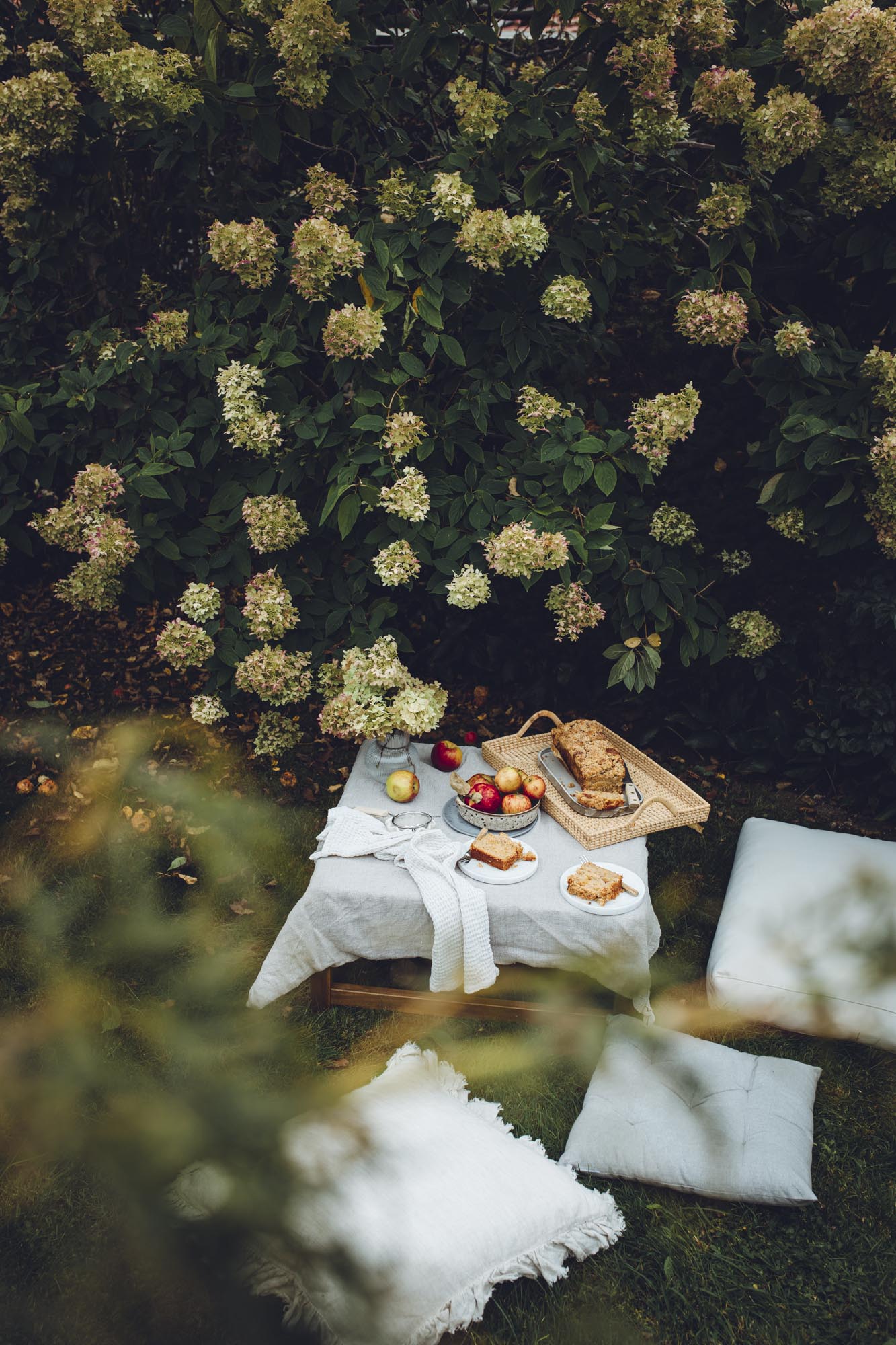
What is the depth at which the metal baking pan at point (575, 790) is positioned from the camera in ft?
9.37

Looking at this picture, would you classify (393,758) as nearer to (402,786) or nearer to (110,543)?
(402,786)

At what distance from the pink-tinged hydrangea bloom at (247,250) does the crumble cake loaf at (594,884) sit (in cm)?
216

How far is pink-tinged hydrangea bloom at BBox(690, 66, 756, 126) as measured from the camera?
8.73 feet

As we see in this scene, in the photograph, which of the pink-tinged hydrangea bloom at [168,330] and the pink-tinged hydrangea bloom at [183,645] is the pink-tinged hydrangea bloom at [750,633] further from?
the pink-tinged hydrangea bloom at [168,330]

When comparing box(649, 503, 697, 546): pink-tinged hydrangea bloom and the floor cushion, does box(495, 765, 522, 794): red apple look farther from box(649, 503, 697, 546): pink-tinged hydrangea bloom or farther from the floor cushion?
the floor cushion

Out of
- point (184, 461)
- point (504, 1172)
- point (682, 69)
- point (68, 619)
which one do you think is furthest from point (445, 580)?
point (68, 619)

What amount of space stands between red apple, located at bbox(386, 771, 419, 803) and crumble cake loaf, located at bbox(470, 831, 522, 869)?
0.34 metres

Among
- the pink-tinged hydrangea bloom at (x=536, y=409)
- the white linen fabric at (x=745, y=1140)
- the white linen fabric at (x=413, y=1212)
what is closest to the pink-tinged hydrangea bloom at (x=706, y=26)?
the pink-tinged hydrangea bloom at (x=536, y=409)

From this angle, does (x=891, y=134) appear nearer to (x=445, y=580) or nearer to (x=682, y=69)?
(x=682, y=69)

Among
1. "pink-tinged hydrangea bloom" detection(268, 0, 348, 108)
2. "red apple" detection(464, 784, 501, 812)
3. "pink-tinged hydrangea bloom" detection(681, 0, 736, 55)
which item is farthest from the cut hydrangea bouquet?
"pink-tinged hydrangea bloom" detection(681, 0, 736, 55)

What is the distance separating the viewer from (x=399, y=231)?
116 inches

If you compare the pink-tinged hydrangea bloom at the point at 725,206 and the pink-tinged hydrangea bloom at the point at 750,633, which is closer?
the pink-tinged hydrangea bloom at the point at 725,206

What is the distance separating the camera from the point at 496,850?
8.61ft

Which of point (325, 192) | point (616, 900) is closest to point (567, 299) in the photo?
point (325, 192)
